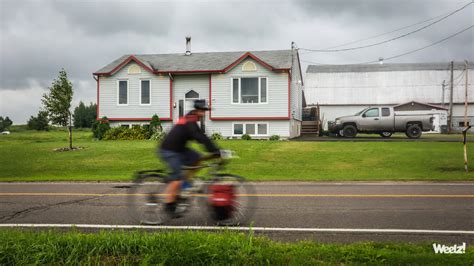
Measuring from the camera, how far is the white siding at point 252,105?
29.8 metres

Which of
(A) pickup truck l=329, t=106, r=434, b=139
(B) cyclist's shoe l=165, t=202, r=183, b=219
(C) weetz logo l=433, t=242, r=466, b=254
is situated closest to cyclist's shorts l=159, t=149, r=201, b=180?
(B) cyclist's shoe l=165, t=202, r=183, b=219

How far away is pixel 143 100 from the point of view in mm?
31812

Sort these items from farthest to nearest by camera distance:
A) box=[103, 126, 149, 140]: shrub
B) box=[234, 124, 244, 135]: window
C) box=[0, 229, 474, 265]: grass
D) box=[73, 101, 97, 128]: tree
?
1. box=[73, 101, 97, 128]: tree
2. box=[234, 124, 244, 135]: window
3. box=[103, 126, 149, 140]: shrub
4. box=[0, 229, 474, 265]: grass

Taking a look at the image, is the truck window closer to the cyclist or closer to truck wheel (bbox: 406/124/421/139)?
truck wheel (bbox: 406/124/421/139)

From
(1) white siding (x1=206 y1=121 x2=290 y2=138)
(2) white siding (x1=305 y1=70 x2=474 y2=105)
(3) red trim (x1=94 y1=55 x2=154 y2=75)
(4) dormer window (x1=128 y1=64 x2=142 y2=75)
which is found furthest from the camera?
(2) white siding (x1=305 y1=70 x2=474 y2=105)

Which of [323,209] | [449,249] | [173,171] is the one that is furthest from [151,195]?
[449,249]

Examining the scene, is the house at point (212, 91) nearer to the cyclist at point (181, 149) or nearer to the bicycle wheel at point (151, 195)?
the bicycle wheel at point (151, 195)

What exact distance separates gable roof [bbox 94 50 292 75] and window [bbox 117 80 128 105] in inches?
43.4

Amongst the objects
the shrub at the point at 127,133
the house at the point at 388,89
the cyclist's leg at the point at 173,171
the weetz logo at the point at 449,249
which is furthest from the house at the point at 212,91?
the weetz logo at the point at 449,249

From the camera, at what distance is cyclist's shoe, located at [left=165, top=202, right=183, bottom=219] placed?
22.1ft

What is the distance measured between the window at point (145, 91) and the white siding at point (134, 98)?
0.23 meters

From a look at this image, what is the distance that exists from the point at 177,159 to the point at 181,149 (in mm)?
166

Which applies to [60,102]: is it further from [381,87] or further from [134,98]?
[381,87]

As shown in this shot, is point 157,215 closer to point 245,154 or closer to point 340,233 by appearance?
point 340,233
